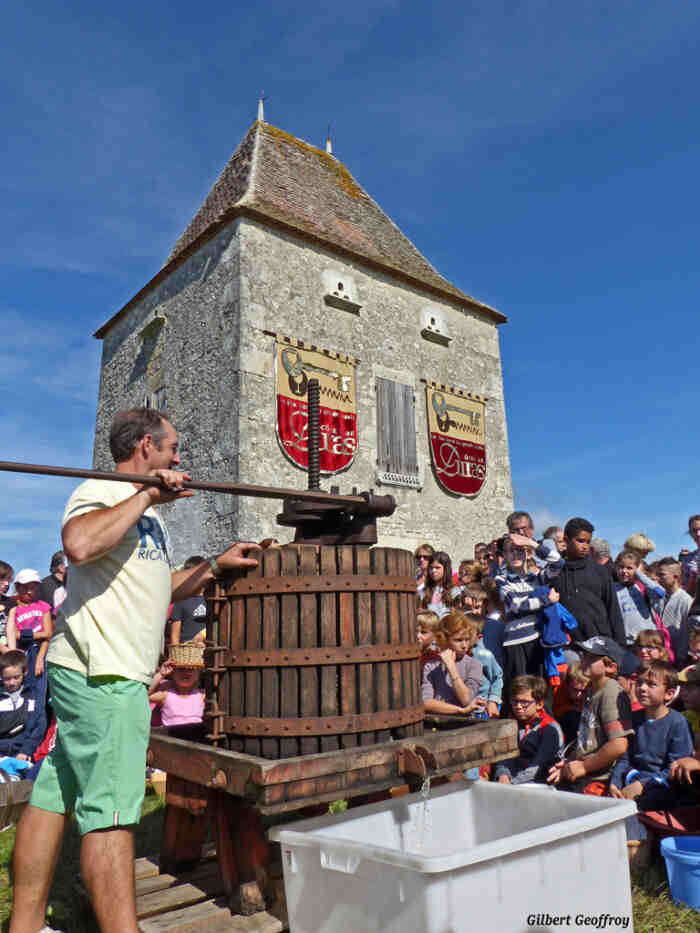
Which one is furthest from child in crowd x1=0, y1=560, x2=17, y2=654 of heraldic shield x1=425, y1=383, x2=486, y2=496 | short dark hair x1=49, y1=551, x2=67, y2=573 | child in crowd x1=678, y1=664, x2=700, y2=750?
heraldic shield x1=425, y1=383, x2=486, y2=496

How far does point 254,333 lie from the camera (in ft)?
41.6

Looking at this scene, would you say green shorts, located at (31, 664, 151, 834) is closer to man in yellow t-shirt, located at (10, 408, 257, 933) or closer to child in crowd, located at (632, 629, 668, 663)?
man in yellow t-shirt, located at (10, 408, 257, 933)

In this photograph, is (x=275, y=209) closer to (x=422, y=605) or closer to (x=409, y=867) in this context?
(x=422, y=605)

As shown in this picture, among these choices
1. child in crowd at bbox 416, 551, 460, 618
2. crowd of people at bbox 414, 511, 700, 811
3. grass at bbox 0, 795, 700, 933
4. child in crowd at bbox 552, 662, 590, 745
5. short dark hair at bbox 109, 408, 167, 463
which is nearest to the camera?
short dark hair at bbox 109, 408, 167, 463

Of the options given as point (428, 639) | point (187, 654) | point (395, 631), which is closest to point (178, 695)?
point (187, 654)

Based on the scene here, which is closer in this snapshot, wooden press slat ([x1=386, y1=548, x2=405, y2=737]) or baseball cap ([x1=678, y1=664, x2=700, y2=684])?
wooden press slat ([x1=386, y1=548, x2=405, y2=737])

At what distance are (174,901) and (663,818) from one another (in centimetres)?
246

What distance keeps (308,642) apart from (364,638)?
9.4 inches

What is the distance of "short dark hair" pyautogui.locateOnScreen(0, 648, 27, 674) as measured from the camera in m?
5.90

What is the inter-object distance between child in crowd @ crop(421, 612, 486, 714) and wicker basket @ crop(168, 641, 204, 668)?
1.84 m

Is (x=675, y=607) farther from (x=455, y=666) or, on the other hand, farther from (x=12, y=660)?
(x=12, y=660)

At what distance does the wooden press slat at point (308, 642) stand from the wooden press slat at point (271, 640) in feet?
0.32

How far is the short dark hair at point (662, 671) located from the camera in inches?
166

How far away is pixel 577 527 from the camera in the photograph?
5.72 metres
